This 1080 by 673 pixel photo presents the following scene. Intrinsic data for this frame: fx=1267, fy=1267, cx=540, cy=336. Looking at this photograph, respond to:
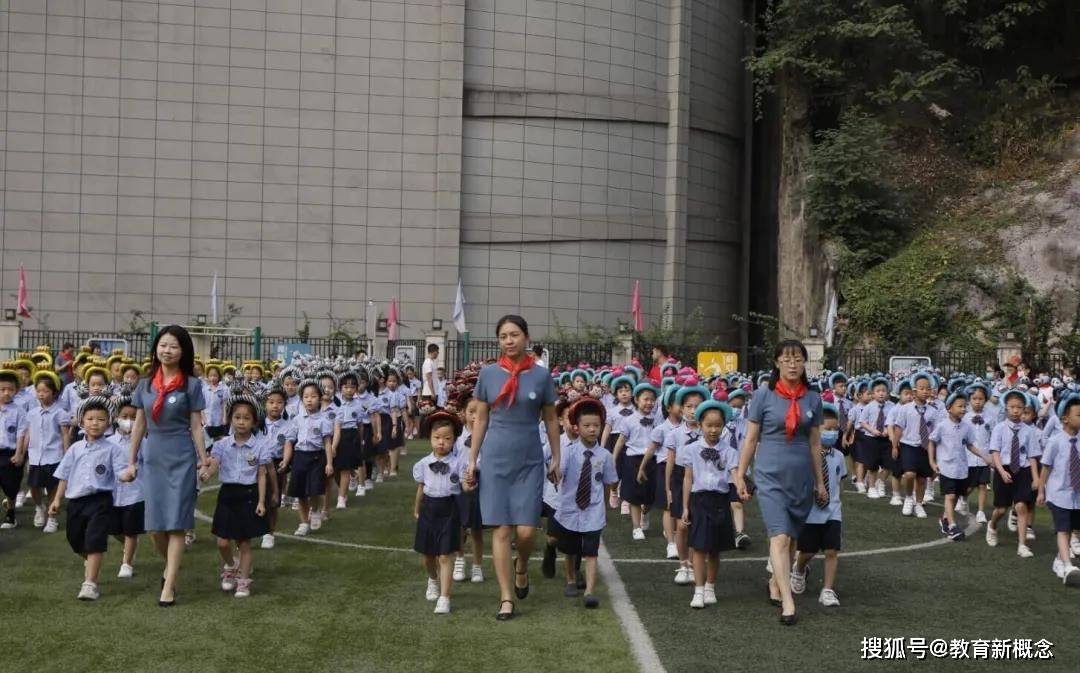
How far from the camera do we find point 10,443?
1305 cm

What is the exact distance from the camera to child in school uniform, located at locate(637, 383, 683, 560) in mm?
11922

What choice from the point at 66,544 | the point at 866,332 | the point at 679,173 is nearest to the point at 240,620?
the point at 66,544

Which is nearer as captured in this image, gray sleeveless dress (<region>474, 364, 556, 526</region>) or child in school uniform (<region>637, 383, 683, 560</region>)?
gray sleeveless dress (<region>474, 364, 556, 526</region>)

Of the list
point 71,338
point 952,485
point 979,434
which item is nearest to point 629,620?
point 952,485

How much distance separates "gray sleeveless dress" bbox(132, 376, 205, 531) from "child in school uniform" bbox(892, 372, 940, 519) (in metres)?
9.08

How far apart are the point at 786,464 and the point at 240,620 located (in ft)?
13.2

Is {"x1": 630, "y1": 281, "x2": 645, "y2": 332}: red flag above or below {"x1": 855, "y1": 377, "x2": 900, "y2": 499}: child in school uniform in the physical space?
above

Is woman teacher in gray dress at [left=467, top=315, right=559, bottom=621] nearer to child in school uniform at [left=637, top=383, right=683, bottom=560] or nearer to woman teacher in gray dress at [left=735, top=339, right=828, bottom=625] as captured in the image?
woman teacher in gray dress at [left=735, top=339, right=828, bottom=625]

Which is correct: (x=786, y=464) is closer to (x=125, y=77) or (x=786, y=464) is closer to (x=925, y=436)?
(x=925, y=436)

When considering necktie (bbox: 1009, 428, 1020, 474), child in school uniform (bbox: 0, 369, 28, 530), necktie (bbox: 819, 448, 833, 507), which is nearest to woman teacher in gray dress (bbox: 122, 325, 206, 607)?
child in school uniform (bbox: 0, 369, 28, 530)

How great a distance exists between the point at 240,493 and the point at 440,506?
174cm

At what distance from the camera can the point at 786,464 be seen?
9031 millimetres

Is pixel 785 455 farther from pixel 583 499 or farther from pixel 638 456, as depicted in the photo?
pixel 638 456

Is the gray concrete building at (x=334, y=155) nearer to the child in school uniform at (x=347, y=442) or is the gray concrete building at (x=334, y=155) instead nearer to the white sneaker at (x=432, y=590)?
the child in school uniform at (x=347, y=442)
